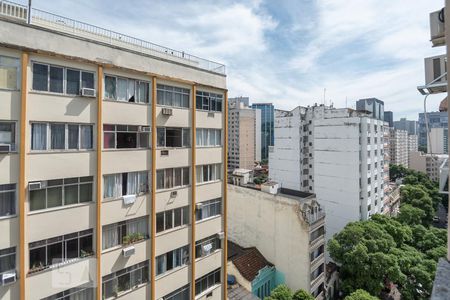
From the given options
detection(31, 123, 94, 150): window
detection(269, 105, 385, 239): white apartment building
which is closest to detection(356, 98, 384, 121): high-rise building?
detection(269, 105, 385, 239): white apartment building

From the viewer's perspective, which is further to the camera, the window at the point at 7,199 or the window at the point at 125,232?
the window at the point at 125,232

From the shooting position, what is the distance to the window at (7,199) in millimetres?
8453

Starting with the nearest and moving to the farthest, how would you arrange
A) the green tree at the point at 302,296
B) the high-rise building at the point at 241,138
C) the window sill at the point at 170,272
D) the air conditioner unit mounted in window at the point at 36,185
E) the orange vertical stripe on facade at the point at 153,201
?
the air conditioner unit mounted in window at the point at 36,185 < the orange vertical stripe on facade at the point at 153,201 < the window sill at the point at 170,272 < the green tree at the point at 302,296 < the high-rise building at the point at 241,138

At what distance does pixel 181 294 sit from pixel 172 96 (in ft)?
32.9

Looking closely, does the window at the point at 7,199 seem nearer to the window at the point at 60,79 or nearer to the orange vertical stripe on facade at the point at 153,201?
the window at the point at 60,79

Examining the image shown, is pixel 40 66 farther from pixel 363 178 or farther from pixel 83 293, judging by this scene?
pixel 363 178

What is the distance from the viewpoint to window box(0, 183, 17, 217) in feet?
27.7

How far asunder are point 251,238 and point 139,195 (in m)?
17.1

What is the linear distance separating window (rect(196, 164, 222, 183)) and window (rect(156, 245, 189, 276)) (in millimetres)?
3659

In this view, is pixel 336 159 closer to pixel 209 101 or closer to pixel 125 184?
pixel 209 101

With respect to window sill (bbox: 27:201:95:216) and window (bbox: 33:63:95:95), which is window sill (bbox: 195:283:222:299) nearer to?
window sill (bbox: 27:201:95:216)

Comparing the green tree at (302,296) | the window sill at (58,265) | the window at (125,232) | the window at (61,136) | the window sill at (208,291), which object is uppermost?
the window at (61,136)

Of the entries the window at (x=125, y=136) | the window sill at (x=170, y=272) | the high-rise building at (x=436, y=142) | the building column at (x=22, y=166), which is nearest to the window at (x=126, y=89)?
the window at (x=125, y=136)

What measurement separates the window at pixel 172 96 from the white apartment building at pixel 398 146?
9215 cm
